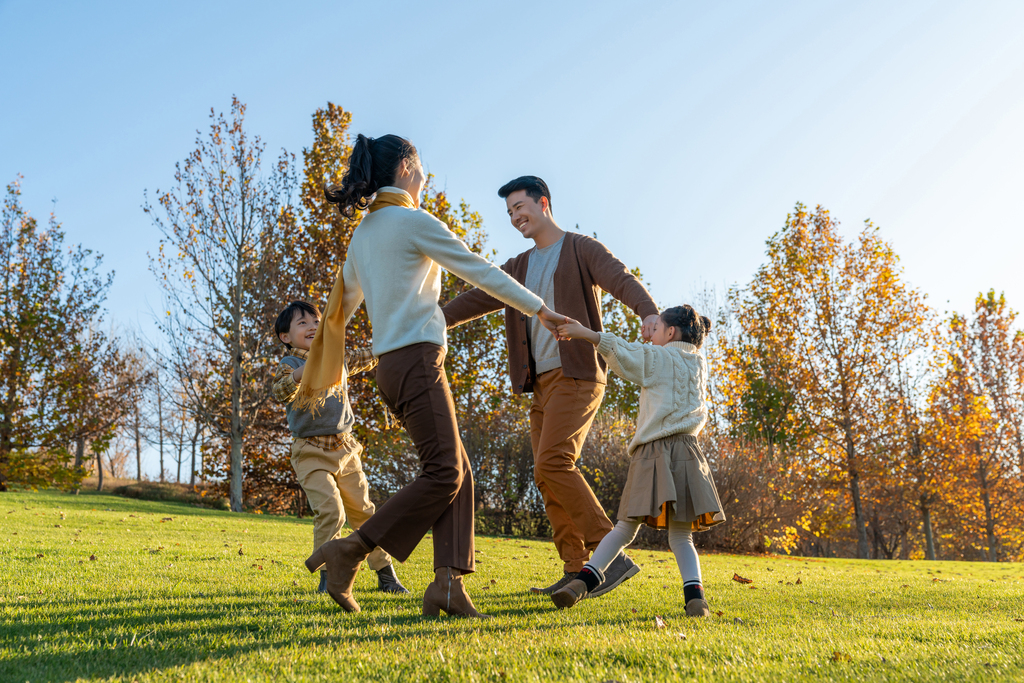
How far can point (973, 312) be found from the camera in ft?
78.4

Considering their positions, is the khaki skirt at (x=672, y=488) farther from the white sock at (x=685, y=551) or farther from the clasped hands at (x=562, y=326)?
the clasped hands at (x=562, y=326)

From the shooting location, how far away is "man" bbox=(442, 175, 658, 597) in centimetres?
384

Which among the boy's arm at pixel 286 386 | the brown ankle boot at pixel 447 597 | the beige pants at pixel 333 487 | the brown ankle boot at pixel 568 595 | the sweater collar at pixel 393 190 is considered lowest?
the brown ankle boot at pixel 568 595

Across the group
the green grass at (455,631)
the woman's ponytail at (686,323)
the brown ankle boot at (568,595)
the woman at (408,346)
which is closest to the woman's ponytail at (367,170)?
the woman at (408,346)

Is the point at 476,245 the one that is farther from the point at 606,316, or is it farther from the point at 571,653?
the point at 571,653

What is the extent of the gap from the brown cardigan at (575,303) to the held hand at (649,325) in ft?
0.52

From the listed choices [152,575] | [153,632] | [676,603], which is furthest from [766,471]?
[153,632]

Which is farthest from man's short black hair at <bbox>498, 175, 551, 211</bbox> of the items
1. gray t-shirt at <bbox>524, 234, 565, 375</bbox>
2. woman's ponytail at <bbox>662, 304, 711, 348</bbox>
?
woman's ponytail at <bbox>662, 304, 711, 348</bbox>

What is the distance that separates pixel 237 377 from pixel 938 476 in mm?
19002

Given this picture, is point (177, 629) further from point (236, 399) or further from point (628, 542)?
point (236, 399)

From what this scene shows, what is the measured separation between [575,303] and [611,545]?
1.48 m

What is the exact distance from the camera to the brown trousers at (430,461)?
9.50ft

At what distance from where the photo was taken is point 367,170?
324cm

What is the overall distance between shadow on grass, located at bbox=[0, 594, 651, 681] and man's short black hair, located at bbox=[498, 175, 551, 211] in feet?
8.40
